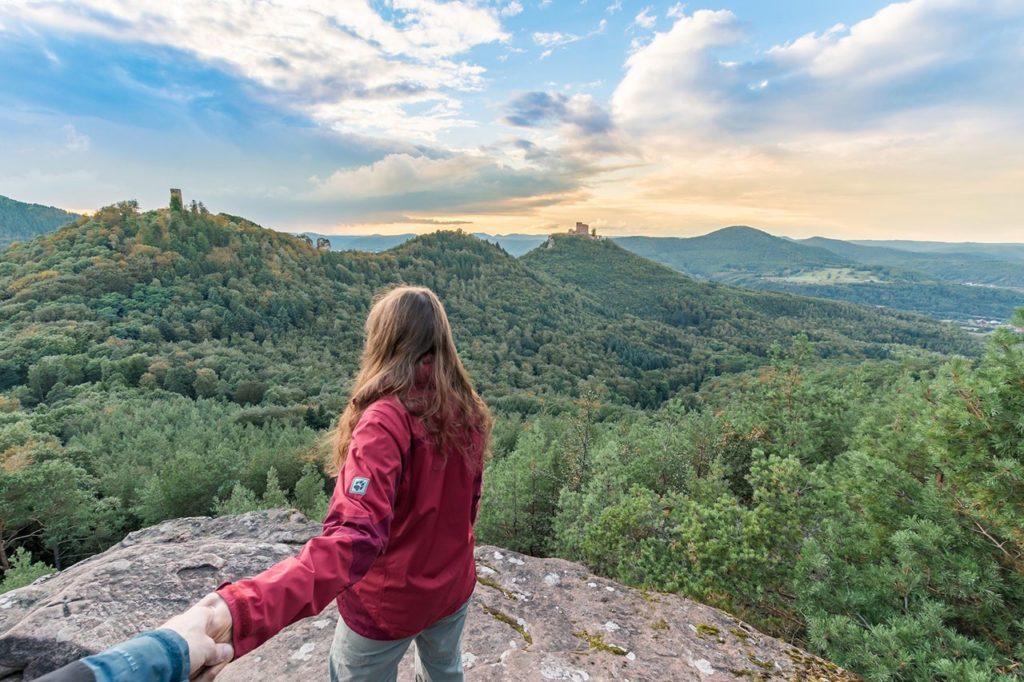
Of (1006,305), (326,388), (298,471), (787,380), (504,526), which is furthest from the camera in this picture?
(1006,305)

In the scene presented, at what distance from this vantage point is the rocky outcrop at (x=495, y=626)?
318 centimetres

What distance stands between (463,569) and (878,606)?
4182mm

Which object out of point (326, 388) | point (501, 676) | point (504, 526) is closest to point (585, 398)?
point (504, 526)

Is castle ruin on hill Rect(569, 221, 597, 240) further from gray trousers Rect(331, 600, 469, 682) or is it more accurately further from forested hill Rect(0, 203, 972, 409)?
gray trousers Rect(331, 600, 469, 682)

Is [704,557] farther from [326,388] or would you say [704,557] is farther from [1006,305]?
[1006,305]

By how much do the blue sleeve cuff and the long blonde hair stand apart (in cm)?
98

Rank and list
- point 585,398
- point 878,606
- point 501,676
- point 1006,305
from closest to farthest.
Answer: point 501,676 < point 878,606 < point 585,398 < point 1006,305

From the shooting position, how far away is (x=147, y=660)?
0.98 meters

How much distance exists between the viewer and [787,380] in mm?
8305

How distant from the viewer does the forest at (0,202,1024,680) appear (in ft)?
11.5

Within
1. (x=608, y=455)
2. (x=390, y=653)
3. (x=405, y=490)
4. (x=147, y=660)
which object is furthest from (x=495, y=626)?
(x=608, y=455)

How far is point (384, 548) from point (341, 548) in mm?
194

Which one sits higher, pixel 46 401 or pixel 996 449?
pixel 996 449

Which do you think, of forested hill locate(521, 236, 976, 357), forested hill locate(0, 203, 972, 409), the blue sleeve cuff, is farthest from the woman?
forested hill locate(521, 236, 976, 357)
